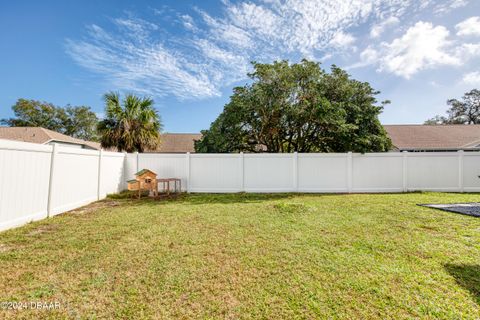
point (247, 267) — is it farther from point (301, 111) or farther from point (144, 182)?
point (301, 111)

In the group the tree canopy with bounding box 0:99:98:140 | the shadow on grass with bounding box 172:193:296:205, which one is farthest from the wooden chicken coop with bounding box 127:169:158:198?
the tree canopy with bounding box 0:99:98:140

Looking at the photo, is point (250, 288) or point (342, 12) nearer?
point (250, 288)

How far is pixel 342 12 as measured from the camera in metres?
7.52

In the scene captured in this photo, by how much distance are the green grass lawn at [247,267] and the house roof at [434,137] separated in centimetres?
A: 1258

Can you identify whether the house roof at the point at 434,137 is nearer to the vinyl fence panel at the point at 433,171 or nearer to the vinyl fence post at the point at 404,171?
the vinyl fence panel at the point at 433,171

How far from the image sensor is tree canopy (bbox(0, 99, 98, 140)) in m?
26.1

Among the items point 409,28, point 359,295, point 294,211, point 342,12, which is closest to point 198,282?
point 359,295

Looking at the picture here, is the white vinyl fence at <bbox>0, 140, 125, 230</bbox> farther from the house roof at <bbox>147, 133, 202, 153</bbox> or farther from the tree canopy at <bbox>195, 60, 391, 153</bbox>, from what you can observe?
the house roof at <bbox>147, 133, 202, 153</bbox>

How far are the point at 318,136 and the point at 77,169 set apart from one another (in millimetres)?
9436

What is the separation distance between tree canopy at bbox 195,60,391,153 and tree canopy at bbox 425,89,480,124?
33.5 m

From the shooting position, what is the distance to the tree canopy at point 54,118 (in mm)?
26078

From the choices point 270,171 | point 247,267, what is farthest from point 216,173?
point 247,267

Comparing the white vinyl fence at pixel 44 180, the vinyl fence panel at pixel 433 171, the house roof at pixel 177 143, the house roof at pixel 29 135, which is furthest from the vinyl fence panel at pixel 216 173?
the house roof at pixel 29 135

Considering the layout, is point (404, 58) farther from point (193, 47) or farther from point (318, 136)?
point (193, 47)
